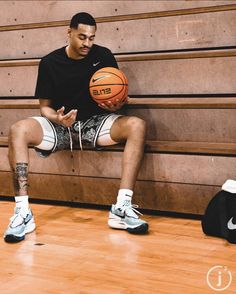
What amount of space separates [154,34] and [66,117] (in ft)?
2.90

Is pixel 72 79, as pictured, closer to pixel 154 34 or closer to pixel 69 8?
pixel 154 34

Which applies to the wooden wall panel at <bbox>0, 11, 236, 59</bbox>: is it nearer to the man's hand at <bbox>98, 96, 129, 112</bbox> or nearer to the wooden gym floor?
the man's hand at <bbox>98, 96, 129, 112</bbox>

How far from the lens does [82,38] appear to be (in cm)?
315

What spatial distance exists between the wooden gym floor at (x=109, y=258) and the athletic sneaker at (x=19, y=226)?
3 cm

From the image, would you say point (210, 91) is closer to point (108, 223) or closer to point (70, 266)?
point (108, 223)

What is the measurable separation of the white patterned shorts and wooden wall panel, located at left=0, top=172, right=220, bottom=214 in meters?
0.25

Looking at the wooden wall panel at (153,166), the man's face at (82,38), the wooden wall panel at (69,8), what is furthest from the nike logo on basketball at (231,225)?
the wooden wall panel at (69,8)

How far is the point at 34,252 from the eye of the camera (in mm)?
2566

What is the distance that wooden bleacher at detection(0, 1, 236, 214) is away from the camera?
309cm

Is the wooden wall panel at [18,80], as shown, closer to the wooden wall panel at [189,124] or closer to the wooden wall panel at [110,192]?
the wooden wall panel at [110,192]

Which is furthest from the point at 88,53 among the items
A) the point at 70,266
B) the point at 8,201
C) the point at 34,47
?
the point at 70,266

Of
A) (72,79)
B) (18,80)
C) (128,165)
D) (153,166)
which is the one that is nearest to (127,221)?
(128,165)

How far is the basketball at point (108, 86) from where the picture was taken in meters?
3.03

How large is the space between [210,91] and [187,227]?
0.79 metres
